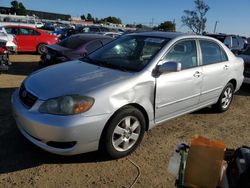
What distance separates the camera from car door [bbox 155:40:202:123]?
13.9 ft

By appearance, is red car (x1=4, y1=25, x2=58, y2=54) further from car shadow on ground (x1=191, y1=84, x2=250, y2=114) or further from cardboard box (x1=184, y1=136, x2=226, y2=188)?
cardboard box (x1=184, y1=136, x2=226, y2=188)

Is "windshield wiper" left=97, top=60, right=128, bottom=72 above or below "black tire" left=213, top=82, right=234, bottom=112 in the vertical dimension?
above

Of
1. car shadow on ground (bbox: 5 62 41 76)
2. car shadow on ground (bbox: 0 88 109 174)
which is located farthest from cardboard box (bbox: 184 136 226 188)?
car shadow on ground (bbox: 5 62 41 76)

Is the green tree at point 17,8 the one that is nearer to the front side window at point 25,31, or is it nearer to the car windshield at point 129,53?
the front side window at point 25,31

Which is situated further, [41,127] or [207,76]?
[207,76]

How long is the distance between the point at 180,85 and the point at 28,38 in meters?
11.7

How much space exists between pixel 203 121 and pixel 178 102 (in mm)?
1202

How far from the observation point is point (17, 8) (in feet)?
252

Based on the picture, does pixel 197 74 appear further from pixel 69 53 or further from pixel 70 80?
pixel 69 53

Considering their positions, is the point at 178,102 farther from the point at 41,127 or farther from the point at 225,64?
the point at 41,127

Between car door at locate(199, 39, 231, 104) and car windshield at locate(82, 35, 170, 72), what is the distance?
3.23 feet

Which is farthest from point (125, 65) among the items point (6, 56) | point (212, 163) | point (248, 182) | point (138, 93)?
point (6, 56)

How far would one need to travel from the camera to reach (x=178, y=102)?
4.56m

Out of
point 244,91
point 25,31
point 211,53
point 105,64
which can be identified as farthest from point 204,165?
point 25,31
